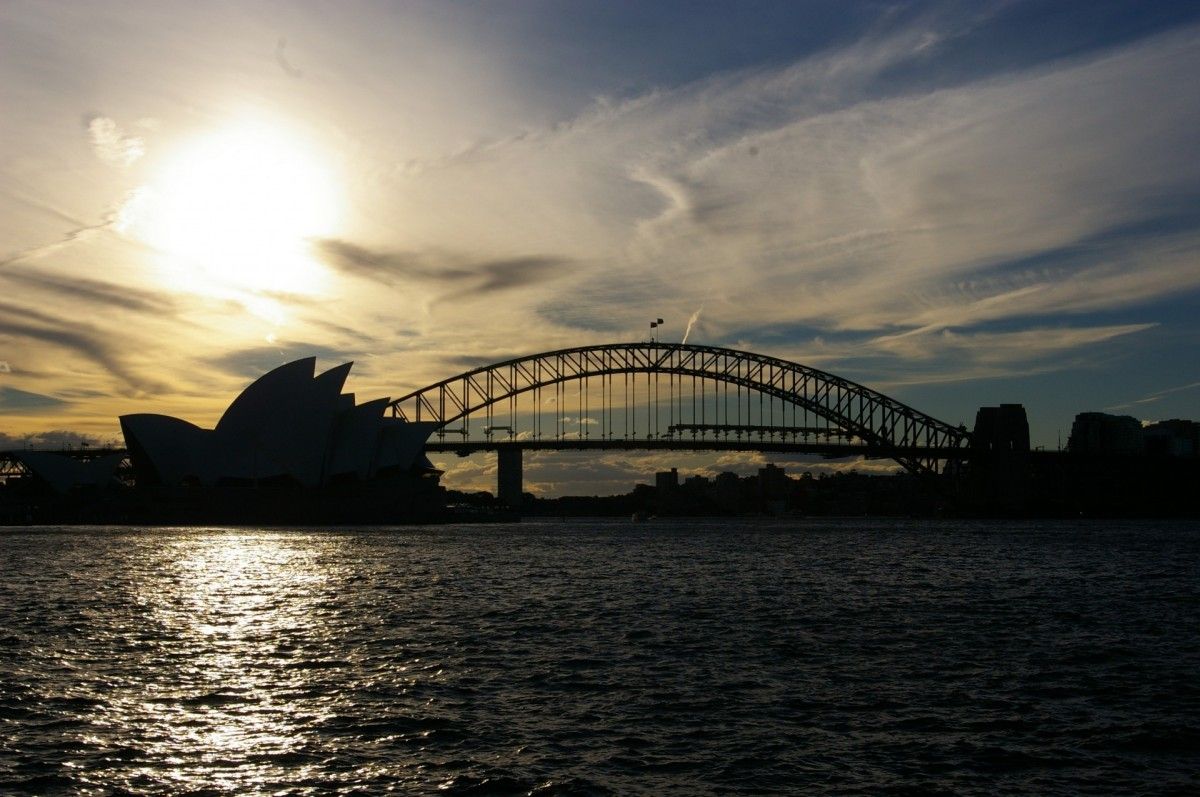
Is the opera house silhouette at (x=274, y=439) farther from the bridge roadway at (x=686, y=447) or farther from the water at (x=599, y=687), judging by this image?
the water at (x=599, y=687)

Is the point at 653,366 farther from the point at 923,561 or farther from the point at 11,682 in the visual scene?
the point at 11,682

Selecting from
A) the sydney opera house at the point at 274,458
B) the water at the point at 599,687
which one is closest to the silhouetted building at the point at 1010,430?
the sydney opera house at the point at 274,458

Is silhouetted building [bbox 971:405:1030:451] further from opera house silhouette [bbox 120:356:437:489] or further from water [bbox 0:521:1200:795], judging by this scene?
water [bbox 0:521:1200:795]

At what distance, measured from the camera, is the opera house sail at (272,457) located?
3925 inches

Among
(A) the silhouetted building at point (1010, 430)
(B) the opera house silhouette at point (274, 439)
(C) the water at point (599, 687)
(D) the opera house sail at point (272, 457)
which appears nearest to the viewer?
(C) the water at point (599, 687)

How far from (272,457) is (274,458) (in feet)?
0.64

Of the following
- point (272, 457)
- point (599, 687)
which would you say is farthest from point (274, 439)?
point (599, 687)

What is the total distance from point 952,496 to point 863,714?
123681 mm

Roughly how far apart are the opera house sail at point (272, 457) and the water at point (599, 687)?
62.8 meters

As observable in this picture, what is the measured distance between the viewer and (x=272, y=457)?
104 m

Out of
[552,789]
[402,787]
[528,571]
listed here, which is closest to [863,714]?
[552,789]

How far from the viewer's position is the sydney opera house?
9938 cm

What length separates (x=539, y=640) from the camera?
75.7 feet

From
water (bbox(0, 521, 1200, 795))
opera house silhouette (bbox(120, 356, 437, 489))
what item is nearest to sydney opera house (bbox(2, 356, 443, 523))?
opera house silhouette (bbox(120, 356, 437, 489))
